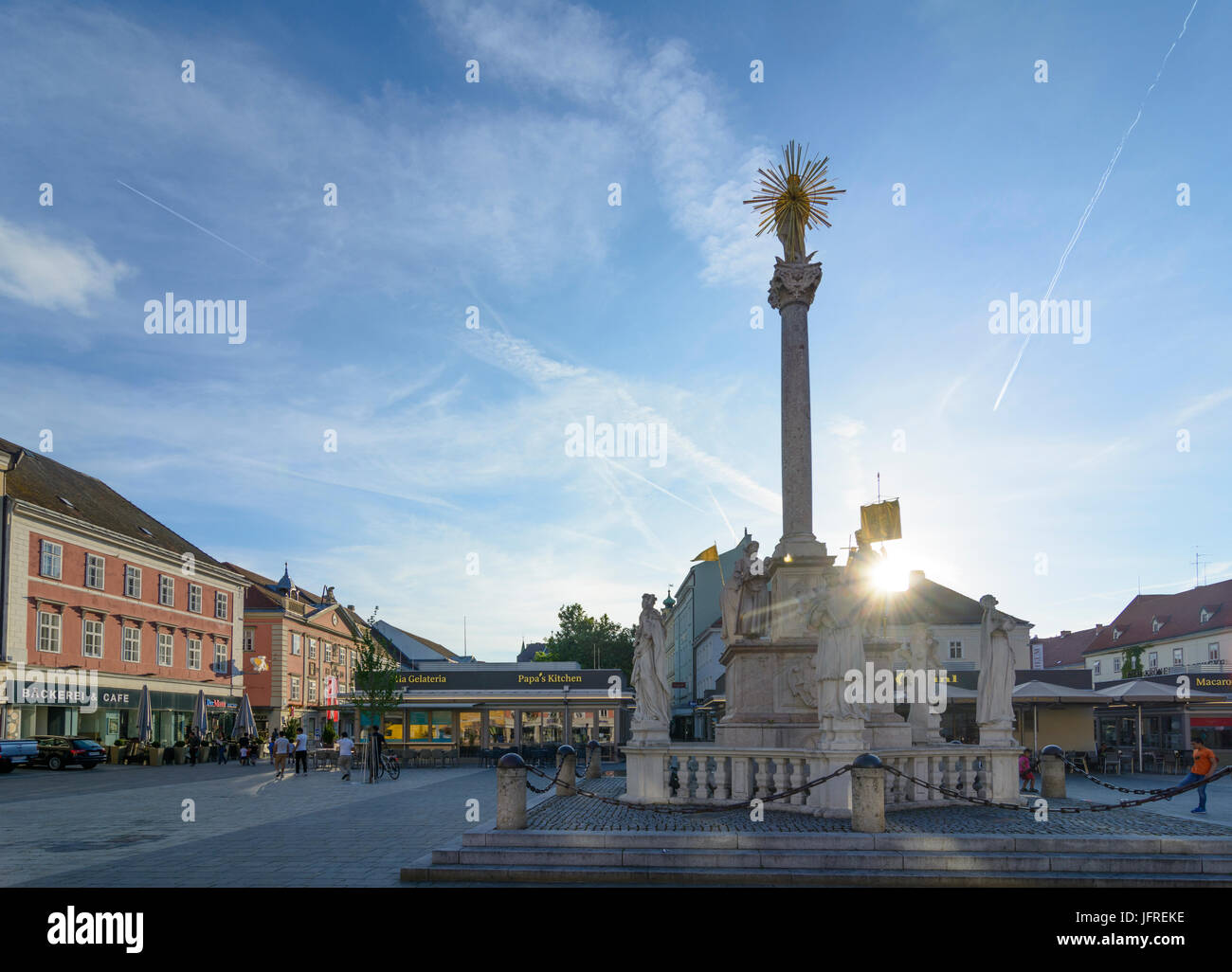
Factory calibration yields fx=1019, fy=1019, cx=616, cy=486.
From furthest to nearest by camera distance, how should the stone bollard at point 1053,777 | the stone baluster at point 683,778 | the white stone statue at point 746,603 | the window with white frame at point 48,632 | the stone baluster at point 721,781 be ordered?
the window with white frame at point 48,632 → the white stone statue at point 746,603 → the stone bollard at point 1053,777 → the stone baluster at point 683,778 → the stone baluster at point 721,781

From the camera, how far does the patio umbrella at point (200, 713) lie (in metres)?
44.0

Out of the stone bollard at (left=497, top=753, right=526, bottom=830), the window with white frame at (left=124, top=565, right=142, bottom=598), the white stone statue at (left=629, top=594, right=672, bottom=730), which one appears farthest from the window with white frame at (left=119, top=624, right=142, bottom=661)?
the stone bollard at (left=497, top=753, right=526, bottom=830)

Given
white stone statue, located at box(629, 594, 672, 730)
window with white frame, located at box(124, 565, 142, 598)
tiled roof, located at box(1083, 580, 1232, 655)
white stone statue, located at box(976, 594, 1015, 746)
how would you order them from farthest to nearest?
1. tiled roof, located at box(1083, 580, 1232, 655)
2. window with white frame, located at box(124, 565, 142, 598)
3. white stone statue, located at box(976, 594, 1015, 746)
4. white stone statue, located at box(629, 594, 672, 730)

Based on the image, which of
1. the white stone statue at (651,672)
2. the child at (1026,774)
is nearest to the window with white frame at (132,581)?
the white stone statue at (651,672)

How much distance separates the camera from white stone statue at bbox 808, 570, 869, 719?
1452 cm

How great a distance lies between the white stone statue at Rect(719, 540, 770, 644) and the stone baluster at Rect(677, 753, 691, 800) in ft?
11.5

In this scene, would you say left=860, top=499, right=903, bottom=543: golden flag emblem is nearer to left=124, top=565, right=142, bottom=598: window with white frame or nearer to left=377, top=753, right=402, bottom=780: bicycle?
left=377, top=753, right=402, bottom=780: bicycle

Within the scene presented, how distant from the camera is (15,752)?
34.9 meters

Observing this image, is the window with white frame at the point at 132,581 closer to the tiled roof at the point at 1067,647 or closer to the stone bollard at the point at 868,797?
the stone bollard at the point at 868,797

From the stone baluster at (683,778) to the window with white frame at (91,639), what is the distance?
114ft

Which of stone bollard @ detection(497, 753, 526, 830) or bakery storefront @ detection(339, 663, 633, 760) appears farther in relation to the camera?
bakery storefront @ detection(339, 663, 633, 760)
